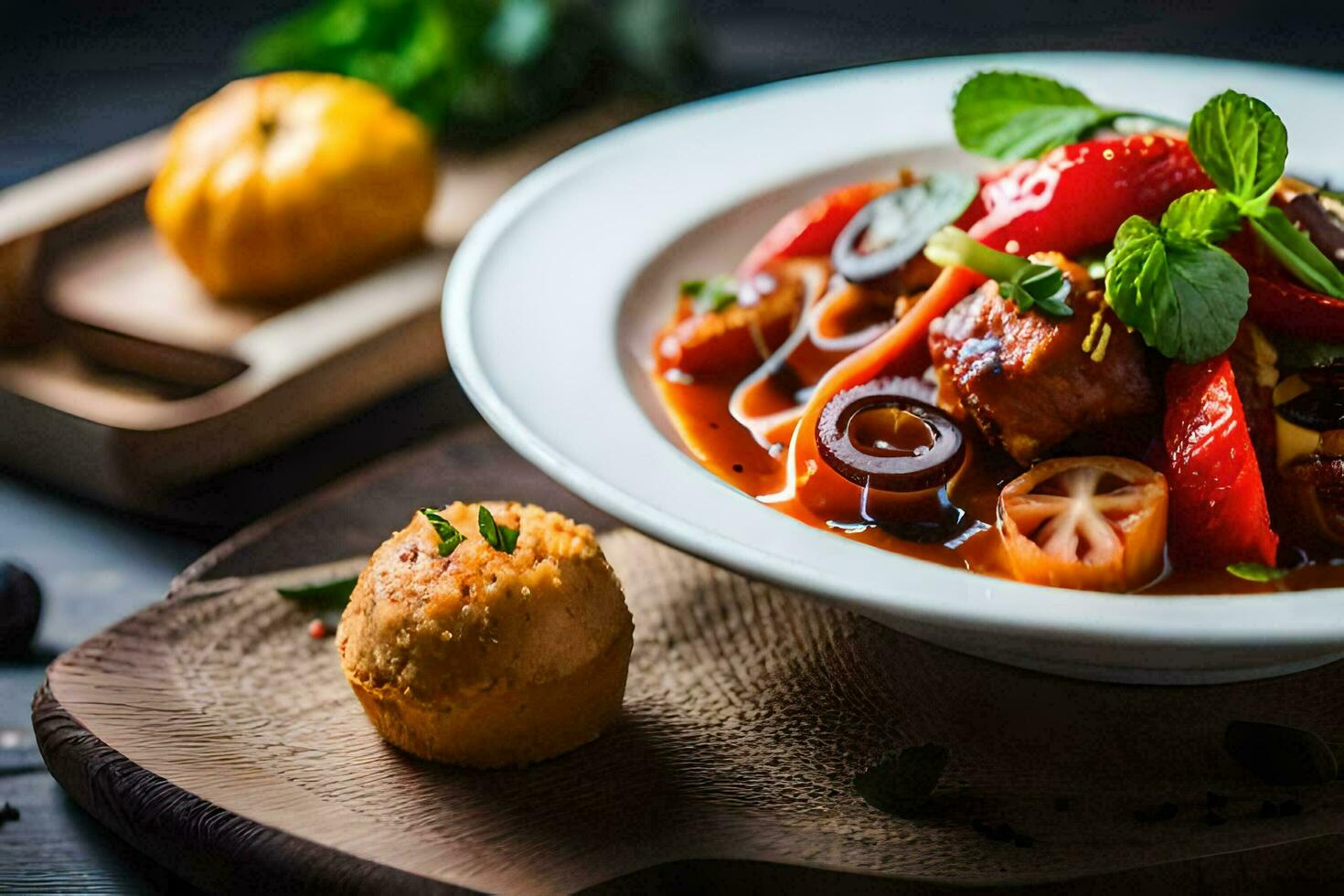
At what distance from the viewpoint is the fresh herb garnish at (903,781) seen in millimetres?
2201

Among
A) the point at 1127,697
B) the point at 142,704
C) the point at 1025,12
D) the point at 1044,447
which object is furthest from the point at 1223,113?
the point at 1025,12

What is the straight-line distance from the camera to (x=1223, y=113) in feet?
8.00

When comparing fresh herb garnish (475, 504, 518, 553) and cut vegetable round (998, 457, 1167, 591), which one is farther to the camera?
fresh herb garnish (475, 504, 518, 553)

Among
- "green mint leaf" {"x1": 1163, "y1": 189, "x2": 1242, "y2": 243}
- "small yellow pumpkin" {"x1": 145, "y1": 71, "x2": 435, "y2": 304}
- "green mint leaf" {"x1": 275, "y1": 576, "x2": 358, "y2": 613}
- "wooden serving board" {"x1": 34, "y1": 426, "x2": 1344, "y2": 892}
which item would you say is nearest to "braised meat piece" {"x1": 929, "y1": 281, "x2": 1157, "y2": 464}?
"green mint leaf" {"x1": 1163, "y1": 189, "x2": 1242, "y2": 243}

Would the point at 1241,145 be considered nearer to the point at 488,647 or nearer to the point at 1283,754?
the point at 1283,754

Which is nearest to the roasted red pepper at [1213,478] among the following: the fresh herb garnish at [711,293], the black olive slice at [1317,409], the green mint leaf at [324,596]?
the black olive slice at [1317,409]

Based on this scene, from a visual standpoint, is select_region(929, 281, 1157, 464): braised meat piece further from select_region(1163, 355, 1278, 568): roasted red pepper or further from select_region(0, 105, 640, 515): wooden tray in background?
select_region(0, 105, 640, 515): wooden tray in background

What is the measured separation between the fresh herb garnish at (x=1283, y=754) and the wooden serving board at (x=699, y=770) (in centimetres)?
2

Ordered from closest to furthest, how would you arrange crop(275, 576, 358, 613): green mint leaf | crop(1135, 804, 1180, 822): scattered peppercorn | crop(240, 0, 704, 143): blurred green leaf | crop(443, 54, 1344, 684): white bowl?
1. crop(443, 54, 1344, 684): white bowl
2. crop(1135, 804, 1180, 822): scattered peppercorn
3. crop(275, 576, 358, 613): green mint leaf
4. crop(240, 0, 704, 143): blurred green leaf

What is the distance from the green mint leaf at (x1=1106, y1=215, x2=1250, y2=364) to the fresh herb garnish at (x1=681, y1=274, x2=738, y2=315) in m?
0.96

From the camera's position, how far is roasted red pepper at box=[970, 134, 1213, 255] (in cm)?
267

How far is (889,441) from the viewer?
8.35ft

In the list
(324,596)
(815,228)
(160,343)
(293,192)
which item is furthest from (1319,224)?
(160,343)

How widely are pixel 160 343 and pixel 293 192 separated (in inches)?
23.3
